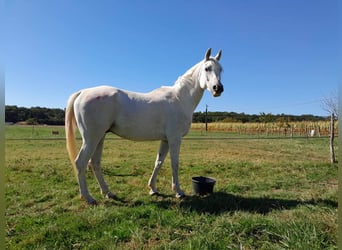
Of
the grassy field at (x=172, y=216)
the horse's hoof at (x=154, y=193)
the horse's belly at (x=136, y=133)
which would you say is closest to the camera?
the grassy field at (x=172, y=216)

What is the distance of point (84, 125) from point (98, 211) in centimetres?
144

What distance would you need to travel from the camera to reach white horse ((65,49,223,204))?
162 inches

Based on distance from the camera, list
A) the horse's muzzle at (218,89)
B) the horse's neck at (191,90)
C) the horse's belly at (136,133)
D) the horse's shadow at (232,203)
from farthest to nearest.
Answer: the horse's neck at (191,90) < the horse's belly at (136,133) < the horse's muzzle at (218,89) < the horse's shadow at (232,203)

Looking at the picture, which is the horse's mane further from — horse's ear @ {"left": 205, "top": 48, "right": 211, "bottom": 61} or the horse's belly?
the horse's belly

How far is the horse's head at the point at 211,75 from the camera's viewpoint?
429 cm

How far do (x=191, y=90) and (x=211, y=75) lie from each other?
1.85ft

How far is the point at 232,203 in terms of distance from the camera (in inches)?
160

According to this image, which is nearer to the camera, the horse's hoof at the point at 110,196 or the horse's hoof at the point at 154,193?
the horse's hoof at the point at 110,196

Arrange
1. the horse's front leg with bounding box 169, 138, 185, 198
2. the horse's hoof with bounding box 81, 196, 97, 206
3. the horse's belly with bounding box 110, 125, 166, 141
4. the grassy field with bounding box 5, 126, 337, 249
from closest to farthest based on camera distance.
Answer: the grassy field with bounding box 5, 126, 337, 249 < the horse's hoof with bounding box 81, 196, 97, 206 < the horse's belly with bounding box 110, 125, 166, 141 < the horse's front leg with bounding box 169, 138, 185, 198

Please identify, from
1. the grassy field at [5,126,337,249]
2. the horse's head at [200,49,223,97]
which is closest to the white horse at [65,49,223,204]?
the horse's head at [200,49,223,97]

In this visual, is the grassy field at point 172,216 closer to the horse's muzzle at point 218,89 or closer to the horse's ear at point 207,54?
the horse's muzzle at point 218,89

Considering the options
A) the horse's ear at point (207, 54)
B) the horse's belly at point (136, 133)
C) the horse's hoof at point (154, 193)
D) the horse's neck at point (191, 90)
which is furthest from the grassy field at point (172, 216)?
the horse's ear at point (207, 54)

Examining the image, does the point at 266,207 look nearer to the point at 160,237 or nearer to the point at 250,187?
the point at 250,187

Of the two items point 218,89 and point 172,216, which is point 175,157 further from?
point 218,89
